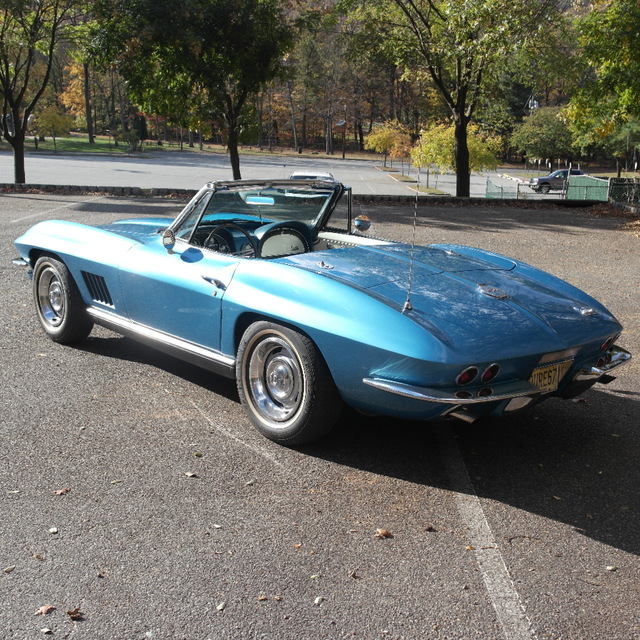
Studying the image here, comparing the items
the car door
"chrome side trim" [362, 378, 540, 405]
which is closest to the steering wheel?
the car door

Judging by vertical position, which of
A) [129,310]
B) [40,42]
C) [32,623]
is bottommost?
[32,623]

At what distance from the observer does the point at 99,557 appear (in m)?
3.08

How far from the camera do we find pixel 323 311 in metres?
3.91

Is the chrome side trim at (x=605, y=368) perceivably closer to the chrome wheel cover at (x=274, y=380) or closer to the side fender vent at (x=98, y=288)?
the chrome wheel cover at (x=274, y=380)

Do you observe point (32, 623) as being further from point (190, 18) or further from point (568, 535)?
point (190, 18)

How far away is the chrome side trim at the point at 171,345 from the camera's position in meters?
4.51

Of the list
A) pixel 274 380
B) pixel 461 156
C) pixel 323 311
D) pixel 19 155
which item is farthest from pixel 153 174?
pixel 323 311

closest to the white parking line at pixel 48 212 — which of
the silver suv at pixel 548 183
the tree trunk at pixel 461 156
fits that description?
the tree trunk at pixel 461 156

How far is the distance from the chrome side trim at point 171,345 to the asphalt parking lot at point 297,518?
319 millimetres

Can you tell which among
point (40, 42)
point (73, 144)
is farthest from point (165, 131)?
point (40, 42)

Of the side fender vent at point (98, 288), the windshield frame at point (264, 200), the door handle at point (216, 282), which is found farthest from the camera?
the side fender vent at point (98, 288)

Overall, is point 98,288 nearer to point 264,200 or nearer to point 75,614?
point 264,200

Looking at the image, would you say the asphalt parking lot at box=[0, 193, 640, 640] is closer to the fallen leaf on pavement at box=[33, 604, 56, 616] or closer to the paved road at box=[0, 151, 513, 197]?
the fallen leaf on pavement at box=[33, 604, 56, 616]

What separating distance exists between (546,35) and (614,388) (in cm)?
1827
